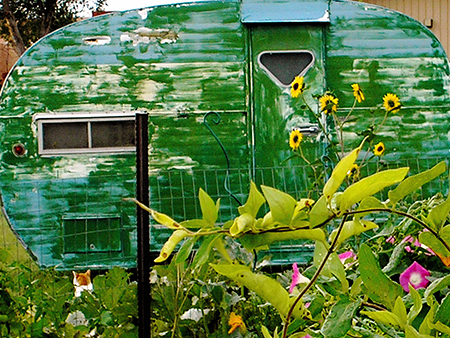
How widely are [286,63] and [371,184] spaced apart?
13.4 feet

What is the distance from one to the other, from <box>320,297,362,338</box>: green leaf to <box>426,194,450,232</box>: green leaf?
0.11 m

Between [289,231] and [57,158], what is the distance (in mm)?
4126

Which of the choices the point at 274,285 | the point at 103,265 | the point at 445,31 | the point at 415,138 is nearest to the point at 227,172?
the point at 103,265

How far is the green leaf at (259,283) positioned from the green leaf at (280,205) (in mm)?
70

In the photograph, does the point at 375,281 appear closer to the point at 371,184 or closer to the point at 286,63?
the point at 371,184

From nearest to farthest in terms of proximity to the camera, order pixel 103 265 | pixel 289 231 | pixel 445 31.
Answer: pixel 289 231, pixel 103 265, pixel 445 31

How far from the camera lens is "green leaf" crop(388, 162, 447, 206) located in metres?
0.57

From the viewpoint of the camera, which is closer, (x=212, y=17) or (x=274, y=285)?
(x=274, y=285)

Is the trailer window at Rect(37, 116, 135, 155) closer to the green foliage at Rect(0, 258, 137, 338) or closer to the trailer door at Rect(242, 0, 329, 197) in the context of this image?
the trailer door at Rect(242, 0, 329, 197)

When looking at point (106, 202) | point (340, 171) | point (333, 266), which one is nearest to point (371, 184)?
point (340, 171)

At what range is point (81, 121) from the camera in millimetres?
4520

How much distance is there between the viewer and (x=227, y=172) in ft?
14.6

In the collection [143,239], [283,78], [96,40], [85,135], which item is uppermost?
[96,40]

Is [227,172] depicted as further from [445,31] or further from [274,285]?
[445,31]
